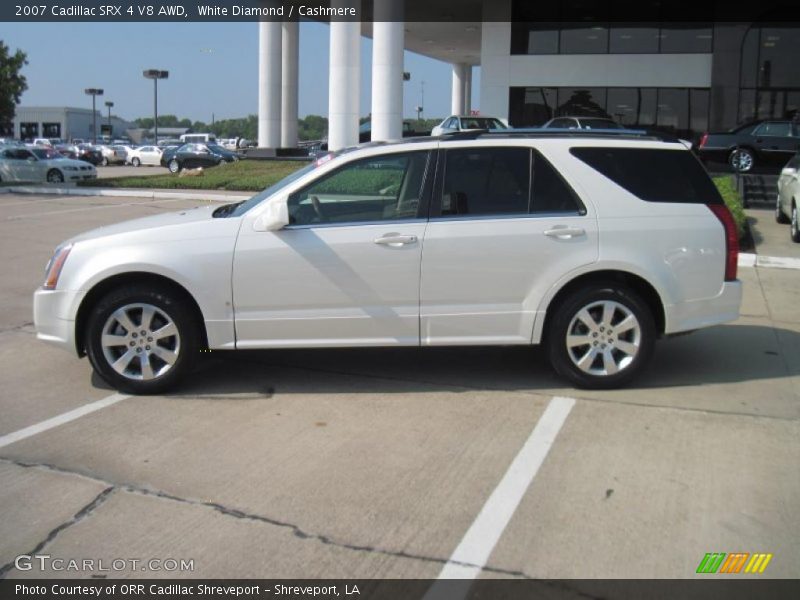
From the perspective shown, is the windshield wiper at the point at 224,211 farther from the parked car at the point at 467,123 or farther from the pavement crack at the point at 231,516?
the parked car at the point at 467,123

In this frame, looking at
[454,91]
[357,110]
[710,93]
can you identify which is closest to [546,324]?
[357,110]

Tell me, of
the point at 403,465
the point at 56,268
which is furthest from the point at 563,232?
the point at 56,268

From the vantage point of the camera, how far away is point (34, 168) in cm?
2909

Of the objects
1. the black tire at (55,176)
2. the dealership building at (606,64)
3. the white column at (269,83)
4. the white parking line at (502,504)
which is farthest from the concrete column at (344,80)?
the white parking line at (502,504)

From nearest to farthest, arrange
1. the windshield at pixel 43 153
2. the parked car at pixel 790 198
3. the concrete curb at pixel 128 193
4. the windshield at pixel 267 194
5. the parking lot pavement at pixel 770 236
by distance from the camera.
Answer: the windshield at pixel 267 194, the parking lot pavement at pixel 770 236, the parked car at pixel 790 198, the concrete curb at pixel 128 193, the windshield at pixel 43 153

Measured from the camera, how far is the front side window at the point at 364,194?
589 centimetres

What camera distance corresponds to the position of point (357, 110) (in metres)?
27.9

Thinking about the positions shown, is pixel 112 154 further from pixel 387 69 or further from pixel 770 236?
pixel 770 236

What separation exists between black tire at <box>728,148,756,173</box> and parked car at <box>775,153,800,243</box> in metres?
6.05

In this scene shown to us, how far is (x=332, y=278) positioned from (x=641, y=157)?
8.02 ft

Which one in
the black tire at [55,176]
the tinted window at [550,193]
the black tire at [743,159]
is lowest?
the tinted window at [550,193]

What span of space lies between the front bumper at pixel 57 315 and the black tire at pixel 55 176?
2545 centimetres

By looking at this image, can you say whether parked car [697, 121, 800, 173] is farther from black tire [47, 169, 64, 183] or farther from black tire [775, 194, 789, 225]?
black tire [47, 169, 64, 183]

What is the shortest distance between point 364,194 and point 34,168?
Result: 86.9 feet
